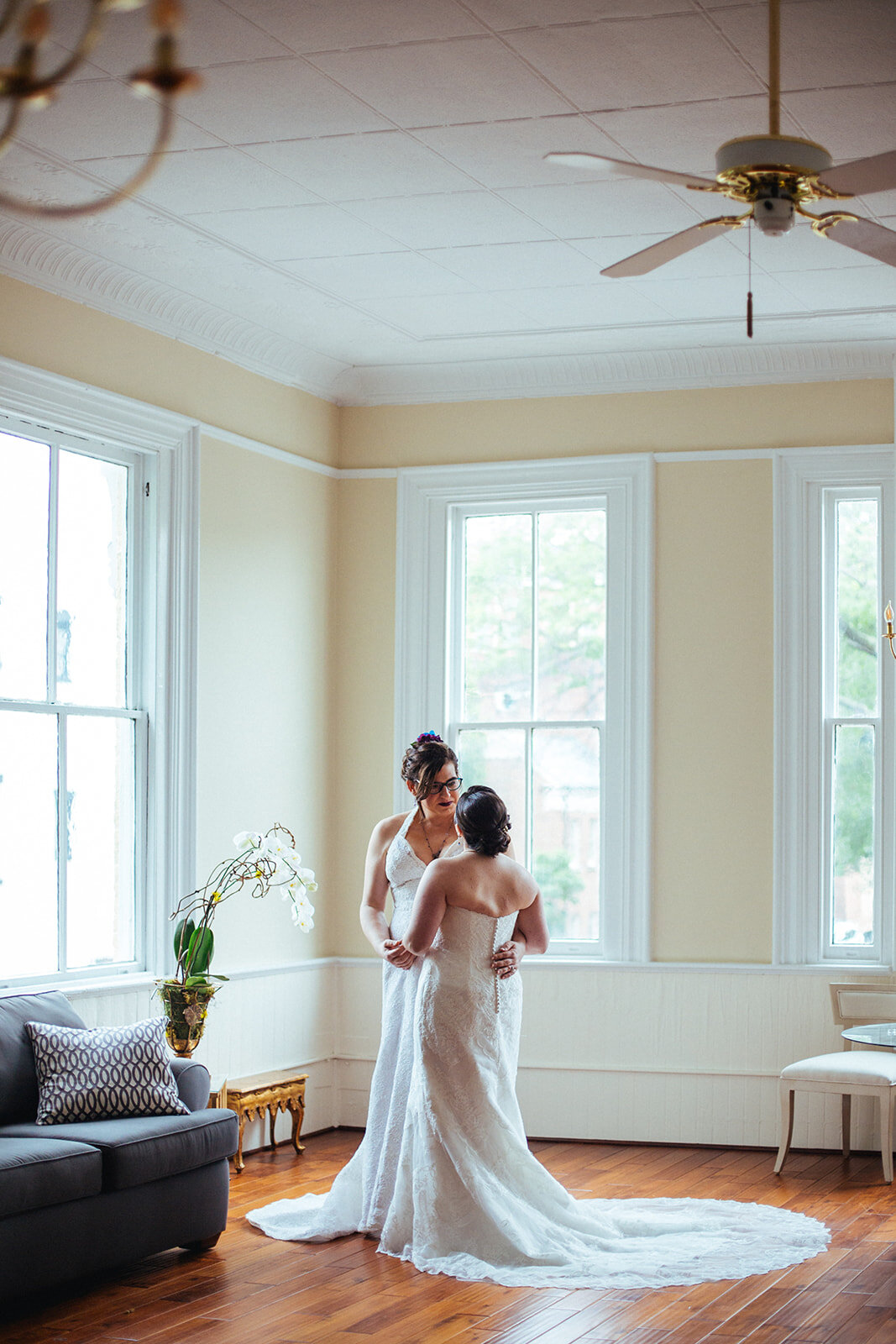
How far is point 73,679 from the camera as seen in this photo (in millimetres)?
6141

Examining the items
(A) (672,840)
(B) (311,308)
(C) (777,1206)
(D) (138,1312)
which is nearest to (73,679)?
(B) (311,308)

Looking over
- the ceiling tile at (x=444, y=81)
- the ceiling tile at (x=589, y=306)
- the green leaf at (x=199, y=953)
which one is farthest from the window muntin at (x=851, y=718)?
the ceiling tile at (x=444, y=81)

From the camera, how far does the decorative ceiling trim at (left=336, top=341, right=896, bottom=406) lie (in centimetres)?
735

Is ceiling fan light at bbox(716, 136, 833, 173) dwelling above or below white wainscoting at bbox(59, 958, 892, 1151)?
above

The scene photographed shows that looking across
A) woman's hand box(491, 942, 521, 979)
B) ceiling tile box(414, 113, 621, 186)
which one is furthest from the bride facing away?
ceiling tile box(414, 113, 621, 186)

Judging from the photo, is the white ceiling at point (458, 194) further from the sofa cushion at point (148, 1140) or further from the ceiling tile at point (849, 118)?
the sofa cushion at point (148, 1140)

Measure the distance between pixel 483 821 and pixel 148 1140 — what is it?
4.91ft

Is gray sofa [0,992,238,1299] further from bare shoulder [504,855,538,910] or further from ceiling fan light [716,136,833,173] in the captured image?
ceiling fan light [716,136,833,173]

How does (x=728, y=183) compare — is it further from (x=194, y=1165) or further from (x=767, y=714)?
(x=767, y=714)

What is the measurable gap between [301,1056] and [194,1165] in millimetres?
Result: 2414

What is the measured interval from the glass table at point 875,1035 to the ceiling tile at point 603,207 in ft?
10.3

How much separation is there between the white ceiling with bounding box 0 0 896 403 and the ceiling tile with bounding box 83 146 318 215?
1cm

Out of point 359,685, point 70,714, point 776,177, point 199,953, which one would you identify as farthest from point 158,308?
point 776,177

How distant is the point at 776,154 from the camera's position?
3561mm
